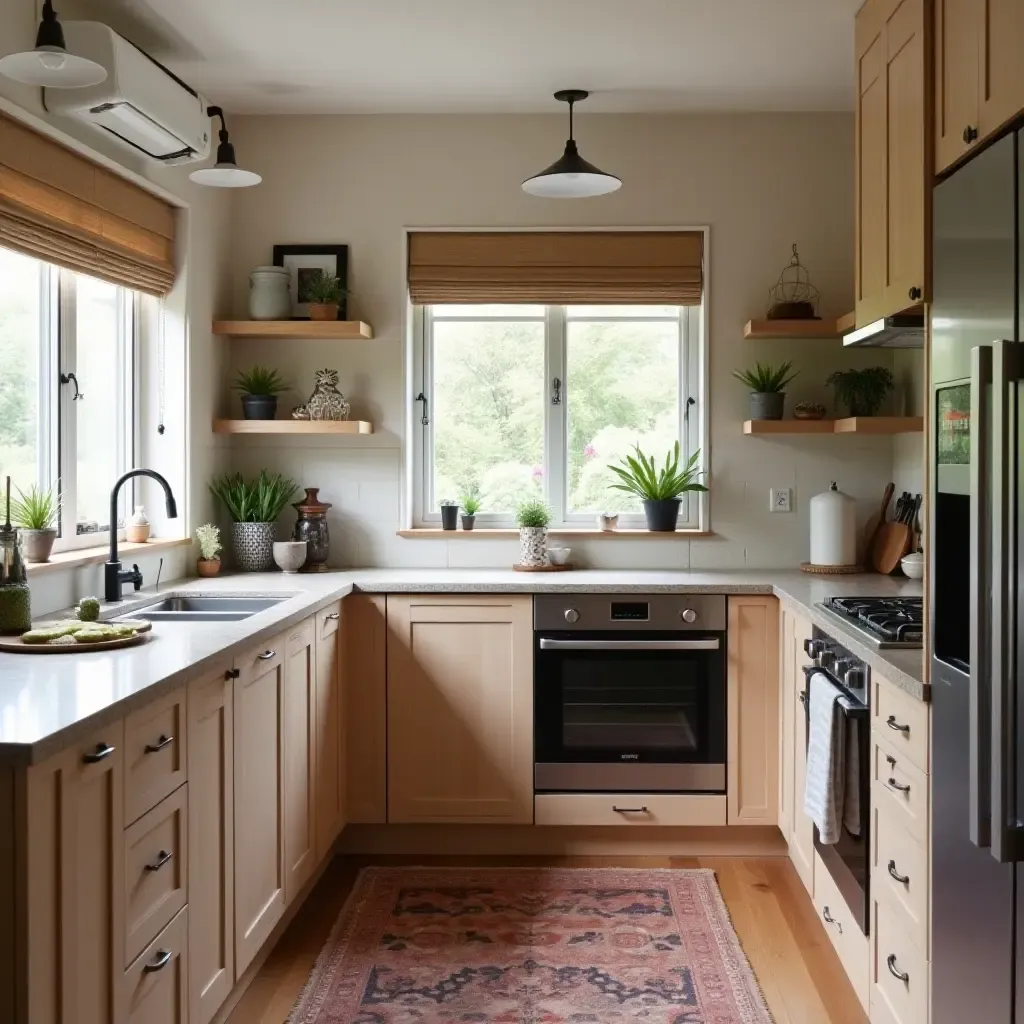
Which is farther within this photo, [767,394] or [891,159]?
[767,394]

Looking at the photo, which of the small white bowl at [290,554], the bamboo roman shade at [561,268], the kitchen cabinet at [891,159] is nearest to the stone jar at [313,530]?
the small white bowl at [290,554]

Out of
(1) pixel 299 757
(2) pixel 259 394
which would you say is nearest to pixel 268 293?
(2) pixel 259 394

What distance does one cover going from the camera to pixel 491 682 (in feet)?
11.9

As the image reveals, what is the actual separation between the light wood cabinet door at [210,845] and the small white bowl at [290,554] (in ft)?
4.75

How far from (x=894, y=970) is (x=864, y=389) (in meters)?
2.19

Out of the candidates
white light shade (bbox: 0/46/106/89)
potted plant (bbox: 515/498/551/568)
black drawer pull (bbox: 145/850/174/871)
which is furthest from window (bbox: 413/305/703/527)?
black drawer pull (bbox: 145/850/174/871)

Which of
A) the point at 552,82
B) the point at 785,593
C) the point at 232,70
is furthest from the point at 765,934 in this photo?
the point at 232,70

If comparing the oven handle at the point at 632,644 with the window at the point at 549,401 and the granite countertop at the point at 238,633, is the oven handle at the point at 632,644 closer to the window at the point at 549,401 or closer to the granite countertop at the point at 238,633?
the granite countertop at the point at 238,633

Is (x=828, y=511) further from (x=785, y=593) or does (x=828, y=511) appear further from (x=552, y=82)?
(x=552, y=82)

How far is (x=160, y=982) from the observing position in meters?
2.06

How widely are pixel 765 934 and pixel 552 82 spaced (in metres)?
2.83

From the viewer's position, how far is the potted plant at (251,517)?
13.1 ft

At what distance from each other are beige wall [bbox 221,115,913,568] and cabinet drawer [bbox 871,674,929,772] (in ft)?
5.72

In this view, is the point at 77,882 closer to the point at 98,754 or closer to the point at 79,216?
the point at 98,754
